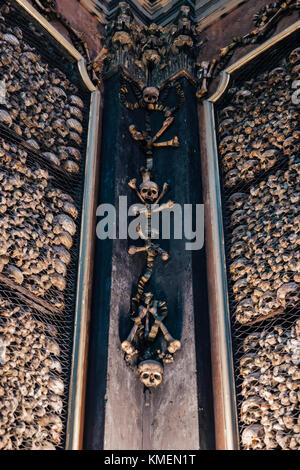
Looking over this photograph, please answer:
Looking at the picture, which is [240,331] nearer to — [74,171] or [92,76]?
[74,171]

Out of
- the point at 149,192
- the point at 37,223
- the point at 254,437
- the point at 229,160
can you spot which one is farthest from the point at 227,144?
the point at 254,437

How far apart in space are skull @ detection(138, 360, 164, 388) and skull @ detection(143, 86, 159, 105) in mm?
1625

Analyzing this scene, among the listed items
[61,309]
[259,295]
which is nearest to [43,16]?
[61,309]

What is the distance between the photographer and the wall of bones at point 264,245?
8.73 ft

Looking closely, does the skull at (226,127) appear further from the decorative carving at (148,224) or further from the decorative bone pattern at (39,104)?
the decorative bone pattern at (39,104)

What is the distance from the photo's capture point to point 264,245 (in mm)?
3076

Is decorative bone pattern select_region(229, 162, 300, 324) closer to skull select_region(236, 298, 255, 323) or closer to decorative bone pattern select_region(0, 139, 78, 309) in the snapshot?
skull select_region(236, 298, 255, 323)

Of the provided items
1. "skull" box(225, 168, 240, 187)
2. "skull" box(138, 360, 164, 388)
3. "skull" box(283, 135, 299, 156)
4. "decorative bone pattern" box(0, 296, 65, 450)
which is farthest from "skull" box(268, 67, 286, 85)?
"decorative bone pattern" box(0, 296, 65, 450)

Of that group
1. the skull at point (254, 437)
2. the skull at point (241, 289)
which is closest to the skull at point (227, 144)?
the skull at point (241, 289)

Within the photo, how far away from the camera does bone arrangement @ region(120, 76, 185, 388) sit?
9.59 feet

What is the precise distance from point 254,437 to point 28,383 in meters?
0.89

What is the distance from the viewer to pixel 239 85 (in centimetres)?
377

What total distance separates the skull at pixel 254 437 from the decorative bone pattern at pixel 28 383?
2.36 ft

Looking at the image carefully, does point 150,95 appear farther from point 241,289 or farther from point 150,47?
point 241,289
